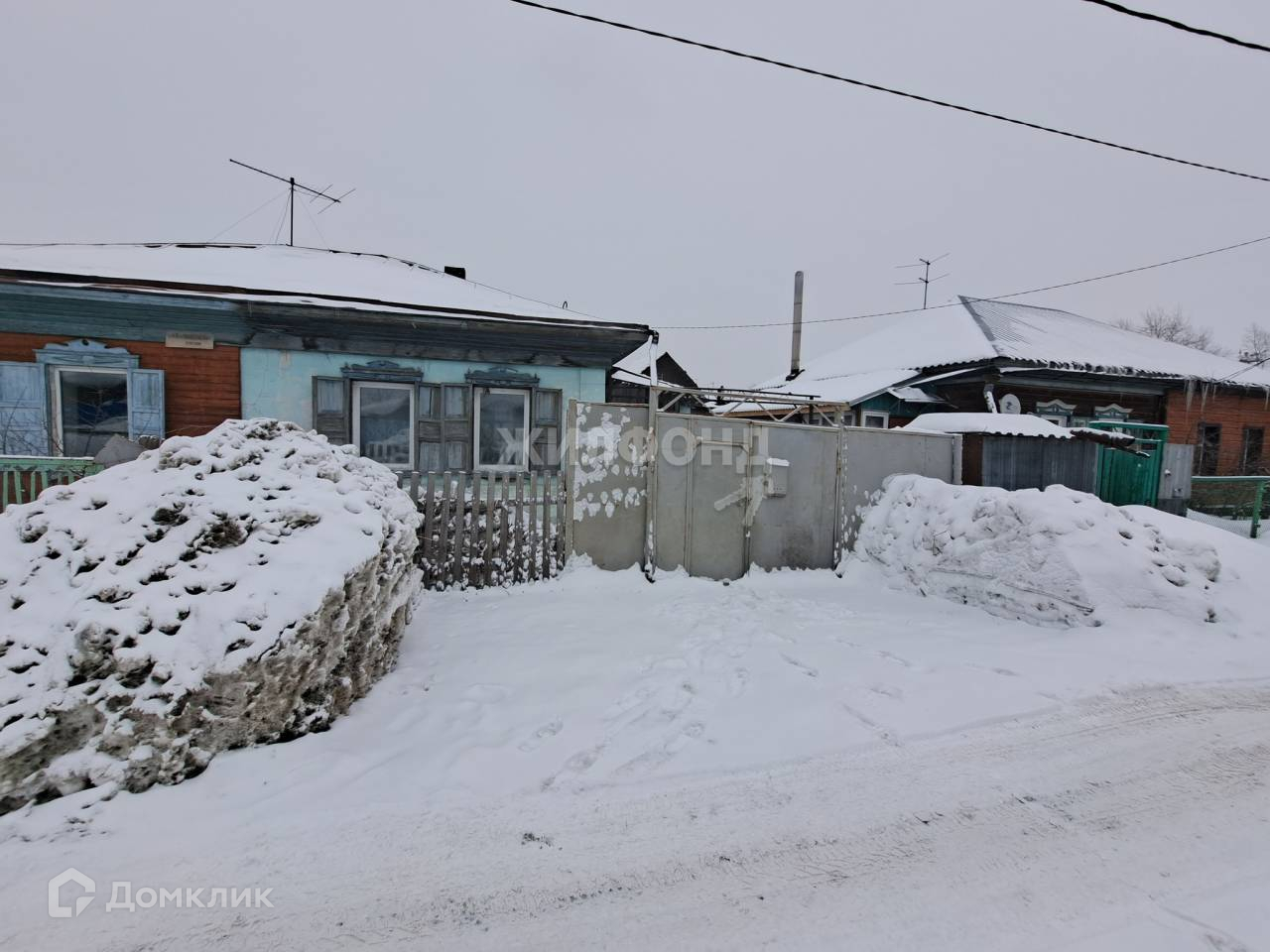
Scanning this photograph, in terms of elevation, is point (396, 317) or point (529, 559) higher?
point (396, 317)

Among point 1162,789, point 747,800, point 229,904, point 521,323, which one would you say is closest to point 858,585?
point 1162,789

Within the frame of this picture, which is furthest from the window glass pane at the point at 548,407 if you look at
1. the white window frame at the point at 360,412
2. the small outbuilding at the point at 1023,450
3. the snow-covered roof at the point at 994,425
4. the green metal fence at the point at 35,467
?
the small outbuilding at the point at 1023,450

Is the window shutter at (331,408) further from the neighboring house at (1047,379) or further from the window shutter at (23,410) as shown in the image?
the neighboring house at (1047,379)

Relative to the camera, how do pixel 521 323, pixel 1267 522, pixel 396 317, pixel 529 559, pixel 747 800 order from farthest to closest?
pixel 1267 522
pixel 521 323
pixel 396 317
pixel 529 559
pixel 747 800

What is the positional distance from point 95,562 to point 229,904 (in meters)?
2.02

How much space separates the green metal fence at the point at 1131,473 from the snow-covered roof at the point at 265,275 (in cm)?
856

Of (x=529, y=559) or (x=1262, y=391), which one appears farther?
(x=1262, y=391)

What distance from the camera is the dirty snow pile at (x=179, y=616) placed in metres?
2.47

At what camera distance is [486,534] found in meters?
5.74

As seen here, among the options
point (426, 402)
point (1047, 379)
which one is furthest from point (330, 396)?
point (1047, 379)

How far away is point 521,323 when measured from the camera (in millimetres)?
7949

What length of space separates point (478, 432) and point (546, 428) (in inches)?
40.7

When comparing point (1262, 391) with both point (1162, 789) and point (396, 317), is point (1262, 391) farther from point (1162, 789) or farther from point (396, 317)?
point (396, 317)

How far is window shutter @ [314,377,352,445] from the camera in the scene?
767cm
